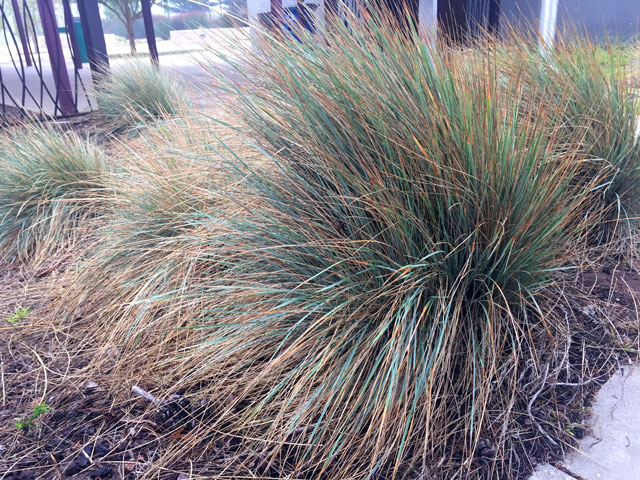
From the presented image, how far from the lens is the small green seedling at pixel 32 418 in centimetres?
204

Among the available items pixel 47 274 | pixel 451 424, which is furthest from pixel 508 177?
pixel 47 274

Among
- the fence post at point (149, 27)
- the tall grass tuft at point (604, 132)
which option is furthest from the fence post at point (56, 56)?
the tall grass tuft at point (604, 132)

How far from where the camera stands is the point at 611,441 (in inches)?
69.7

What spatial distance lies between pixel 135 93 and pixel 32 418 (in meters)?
5.05

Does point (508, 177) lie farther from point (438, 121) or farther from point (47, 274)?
point (47, 274)

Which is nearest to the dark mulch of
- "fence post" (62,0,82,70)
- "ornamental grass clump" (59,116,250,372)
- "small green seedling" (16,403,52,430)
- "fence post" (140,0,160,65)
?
"small green seedling" (16,403,52,430)

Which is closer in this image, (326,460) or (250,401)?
(326,460)

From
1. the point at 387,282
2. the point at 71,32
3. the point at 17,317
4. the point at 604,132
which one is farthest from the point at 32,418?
the point at 71,32

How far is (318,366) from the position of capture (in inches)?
66.8

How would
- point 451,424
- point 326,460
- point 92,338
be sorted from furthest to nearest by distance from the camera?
1. point 92,338
2. point 451,424
3. point 326,460

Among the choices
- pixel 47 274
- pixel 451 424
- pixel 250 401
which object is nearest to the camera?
pixel 451 424

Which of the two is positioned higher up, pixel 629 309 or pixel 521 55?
pixel 521 55

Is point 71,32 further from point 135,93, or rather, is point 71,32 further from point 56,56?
point 135,93

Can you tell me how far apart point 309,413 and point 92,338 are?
4.19 ft
